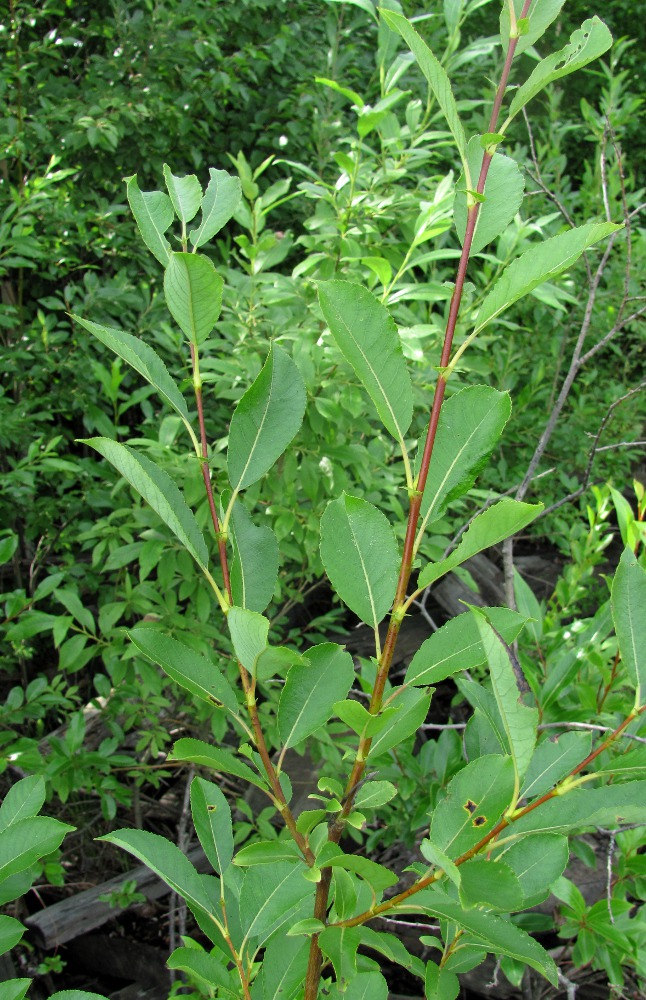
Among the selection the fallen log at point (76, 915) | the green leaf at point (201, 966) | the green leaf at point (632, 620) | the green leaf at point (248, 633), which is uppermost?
the green leaf at point (248, 633)

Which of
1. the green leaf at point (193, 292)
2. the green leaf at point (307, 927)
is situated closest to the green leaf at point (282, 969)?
the green leaf at point (307, 927)

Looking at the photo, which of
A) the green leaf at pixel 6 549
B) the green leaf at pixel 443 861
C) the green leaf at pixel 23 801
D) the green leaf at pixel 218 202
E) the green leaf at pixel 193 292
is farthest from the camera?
the green leaf at pixel 6 549

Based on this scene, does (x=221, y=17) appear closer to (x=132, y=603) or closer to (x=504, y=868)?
(x=132, y=603)

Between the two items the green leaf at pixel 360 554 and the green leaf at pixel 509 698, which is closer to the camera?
the green leaf at pixel 509 698

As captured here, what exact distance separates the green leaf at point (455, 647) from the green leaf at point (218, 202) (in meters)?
0.40

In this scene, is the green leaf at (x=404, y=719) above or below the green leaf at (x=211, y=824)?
above

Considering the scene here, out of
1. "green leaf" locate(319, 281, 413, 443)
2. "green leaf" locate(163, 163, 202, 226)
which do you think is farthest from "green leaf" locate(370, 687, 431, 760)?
"green leaf" locate(163, 163, 202, 226)

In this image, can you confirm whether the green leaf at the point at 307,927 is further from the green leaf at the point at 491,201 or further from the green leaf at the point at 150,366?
the green leaf at the point at 491,201

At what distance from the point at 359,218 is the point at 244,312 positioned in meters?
0.38

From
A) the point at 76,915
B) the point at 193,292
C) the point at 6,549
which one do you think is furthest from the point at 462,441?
the point at 76,915

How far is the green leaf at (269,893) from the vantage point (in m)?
0.76

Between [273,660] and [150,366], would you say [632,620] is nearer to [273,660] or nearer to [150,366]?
[273,660]

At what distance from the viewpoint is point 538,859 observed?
2.48 ft

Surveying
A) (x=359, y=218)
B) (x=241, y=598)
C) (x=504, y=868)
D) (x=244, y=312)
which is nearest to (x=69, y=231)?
(x=244, y=312)
